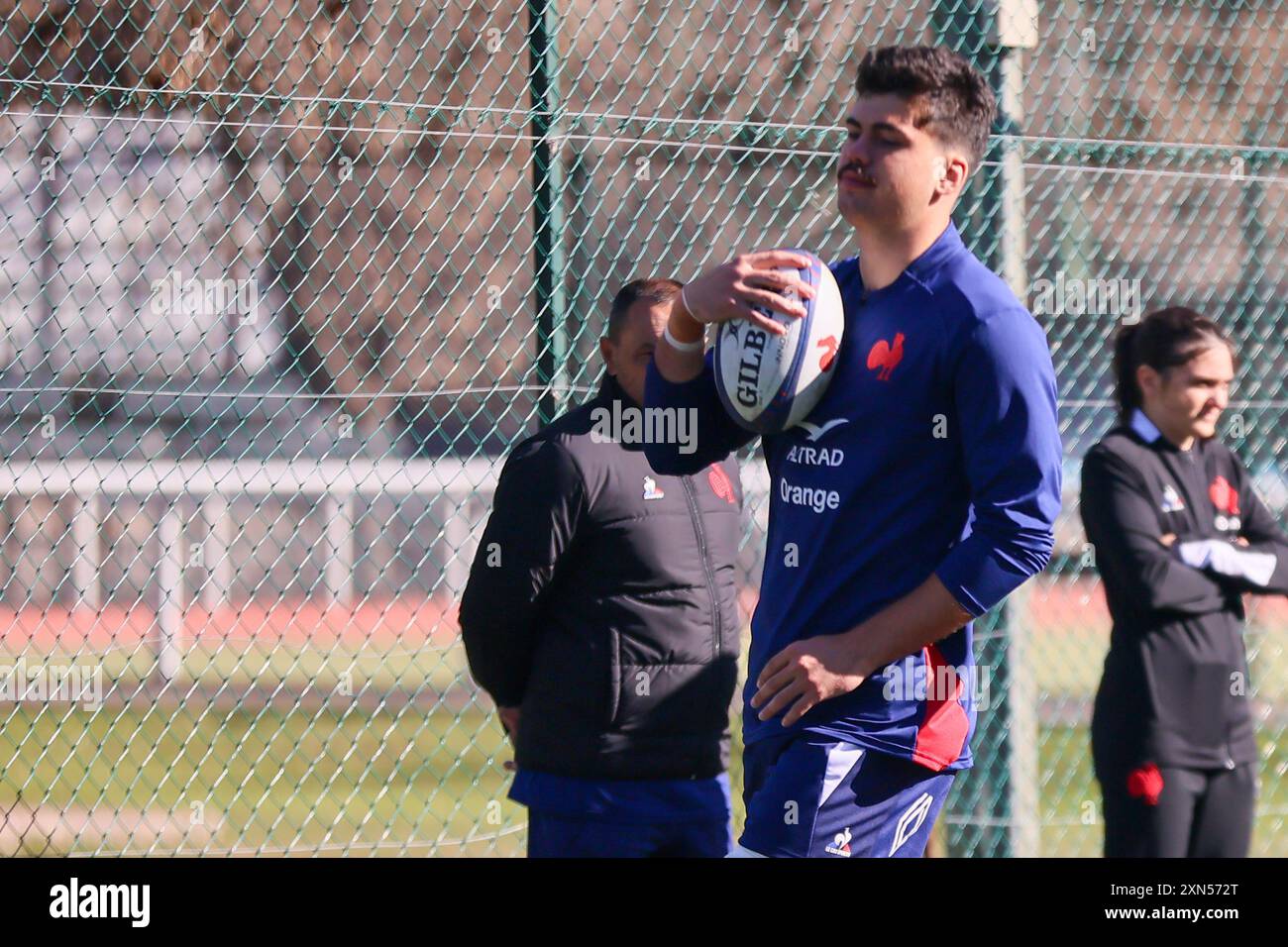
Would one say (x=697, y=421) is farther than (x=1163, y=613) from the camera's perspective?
No

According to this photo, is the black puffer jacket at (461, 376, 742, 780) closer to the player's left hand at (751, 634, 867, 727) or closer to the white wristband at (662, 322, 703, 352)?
the white wristband at (662, 322, 703, 352)

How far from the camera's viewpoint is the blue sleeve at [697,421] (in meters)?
2.91

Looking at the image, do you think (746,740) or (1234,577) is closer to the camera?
(746,740)

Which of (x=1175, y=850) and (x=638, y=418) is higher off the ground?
(x=638, y=418)

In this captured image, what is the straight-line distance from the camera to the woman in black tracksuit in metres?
3.86

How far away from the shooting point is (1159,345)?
4.05 m

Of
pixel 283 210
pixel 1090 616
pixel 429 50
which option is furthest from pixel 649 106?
pixel 1090 616

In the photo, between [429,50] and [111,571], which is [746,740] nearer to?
[429,50]

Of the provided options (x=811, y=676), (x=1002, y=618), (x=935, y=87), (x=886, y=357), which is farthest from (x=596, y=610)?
(x=1002, y=618)

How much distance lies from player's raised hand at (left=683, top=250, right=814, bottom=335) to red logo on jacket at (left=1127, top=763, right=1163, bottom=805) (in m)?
1.84

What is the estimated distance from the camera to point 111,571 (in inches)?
415

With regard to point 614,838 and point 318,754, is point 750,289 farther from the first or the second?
point 318,754

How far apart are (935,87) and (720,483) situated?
1.35 m

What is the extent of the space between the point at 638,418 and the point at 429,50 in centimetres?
627
